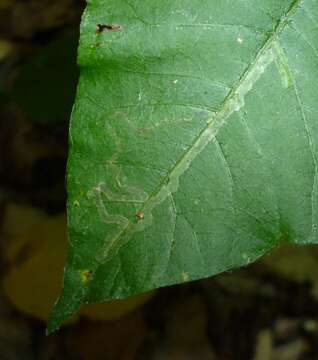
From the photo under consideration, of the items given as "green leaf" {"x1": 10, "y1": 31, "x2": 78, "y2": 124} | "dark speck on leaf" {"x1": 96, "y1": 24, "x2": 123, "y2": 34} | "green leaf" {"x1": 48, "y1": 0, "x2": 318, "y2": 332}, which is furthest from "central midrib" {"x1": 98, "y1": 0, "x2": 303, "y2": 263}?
"green leaf" {"x1": 10, "y1": 31, "x2": 78, "y2": 124}

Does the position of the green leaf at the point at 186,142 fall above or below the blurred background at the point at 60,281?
above

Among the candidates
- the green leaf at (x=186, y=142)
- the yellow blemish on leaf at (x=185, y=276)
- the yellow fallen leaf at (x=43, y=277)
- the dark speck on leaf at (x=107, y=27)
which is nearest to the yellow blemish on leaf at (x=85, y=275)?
the green leaf at (x=186, y=142)

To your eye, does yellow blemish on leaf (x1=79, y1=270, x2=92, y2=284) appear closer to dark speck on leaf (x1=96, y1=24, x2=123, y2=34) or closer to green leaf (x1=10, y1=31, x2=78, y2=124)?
dark speck on leaf (x1=96, y1=24, x2=123, y2=34)

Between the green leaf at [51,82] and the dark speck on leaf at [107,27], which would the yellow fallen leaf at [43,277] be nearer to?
the green leaf at [51,82]

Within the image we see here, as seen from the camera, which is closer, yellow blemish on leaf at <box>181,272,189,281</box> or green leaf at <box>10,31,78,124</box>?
yellow blemish on leaf at <box>181,272,189,281</box>

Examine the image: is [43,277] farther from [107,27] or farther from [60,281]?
[107,27]

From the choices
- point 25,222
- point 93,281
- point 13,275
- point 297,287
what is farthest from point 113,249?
point 297,287
